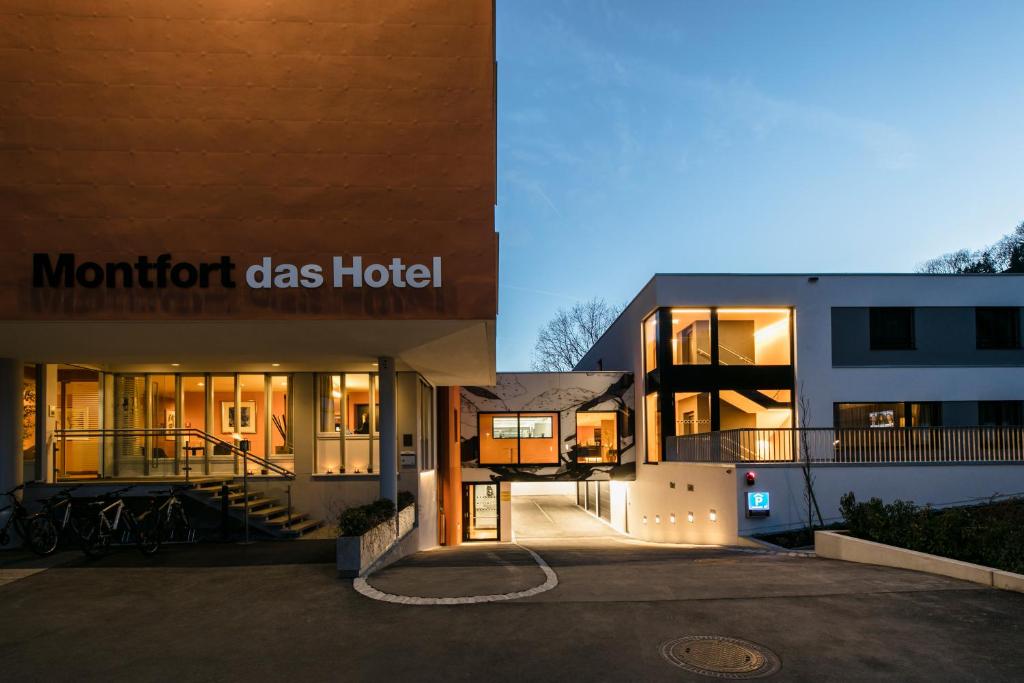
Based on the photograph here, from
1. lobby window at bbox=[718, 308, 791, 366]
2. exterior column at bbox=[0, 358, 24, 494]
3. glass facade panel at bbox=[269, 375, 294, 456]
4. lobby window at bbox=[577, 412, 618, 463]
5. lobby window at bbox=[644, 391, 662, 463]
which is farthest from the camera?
lobby window at bbox=[577, 412, 618, 463]

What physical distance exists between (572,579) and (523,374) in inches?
783

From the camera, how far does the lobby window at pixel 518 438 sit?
2914cm

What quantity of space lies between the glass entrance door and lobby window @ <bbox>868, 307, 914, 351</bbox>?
1575 centimetres

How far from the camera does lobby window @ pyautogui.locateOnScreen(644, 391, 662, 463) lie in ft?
80.6

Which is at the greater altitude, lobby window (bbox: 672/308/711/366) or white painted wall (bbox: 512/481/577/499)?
lobby window (bbox: 672/308/711/366)

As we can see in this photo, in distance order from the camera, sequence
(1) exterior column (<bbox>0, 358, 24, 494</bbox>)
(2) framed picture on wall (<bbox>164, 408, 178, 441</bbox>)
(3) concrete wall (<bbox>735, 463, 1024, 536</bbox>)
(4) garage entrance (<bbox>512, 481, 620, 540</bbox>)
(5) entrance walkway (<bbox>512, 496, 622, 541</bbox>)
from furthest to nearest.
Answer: (4) garage entrance (<bbox>512, 481, 620, 540</bbox>) < (5) entrance walkway (<bbox>512, 496, 622, 541</bbox>) < (3) concrete wall (<bbox>735, 463, 1024, 536</bbox>) < (2) framed picture on wall (<bbox>164, 408, 178, 441</bbox>) < (1) exterior column (<bbox>0, 358, 24, 494</bbox>)

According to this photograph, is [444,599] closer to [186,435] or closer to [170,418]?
[186,435]

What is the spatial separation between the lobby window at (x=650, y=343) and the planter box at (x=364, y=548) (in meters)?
15.1

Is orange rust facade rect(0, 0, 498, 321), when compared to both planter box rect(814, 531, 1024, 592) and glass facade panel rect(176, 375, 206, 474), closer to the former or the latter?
glass facade panel rect(176, 375, 206, 474)

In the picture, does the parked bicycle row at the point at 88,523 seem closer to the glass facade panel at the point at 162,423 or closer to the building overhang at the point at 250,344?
the building overhang at the point at 250,344

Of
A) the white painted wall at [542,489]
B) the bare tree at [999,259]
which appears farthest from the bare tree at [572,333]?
the bare tree at [999,259]

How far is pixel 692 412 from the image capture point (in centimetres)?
2575

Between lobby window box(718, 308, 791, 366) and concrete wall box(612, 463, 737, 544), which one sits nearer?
concrete wall box(612, 463, 737, 544)

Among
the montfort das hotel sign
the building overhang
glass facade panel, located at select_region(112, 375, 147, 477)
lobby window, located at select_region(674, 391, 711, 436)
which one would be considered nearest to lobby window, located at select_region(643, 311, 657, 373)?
lobby window, located at select_region(674, 391, 711, 436)
